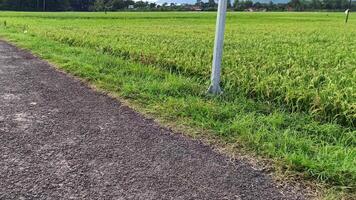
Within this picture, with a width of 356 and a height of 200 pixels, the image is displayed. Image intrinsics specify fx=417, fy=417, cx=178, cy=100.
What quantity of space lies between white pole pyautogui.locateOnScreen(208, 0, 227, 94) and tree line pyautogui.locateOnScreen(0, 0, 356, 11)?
296 ft

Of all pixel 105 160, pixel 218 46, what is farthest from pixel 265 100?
pixel 105 160

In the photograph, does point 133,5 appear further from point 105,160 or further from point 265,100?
point 105,160

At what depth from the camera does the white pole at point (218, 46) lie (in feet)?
19.7

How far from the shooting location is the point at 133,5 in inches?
4569

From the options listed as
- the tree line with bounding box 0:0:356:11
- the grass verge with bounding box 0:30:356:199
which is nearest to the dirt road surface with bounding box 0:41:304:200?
the grass verge with bounding box 0:30:356:199

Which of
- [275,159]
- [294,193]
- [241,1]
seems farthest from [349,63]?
[241,1]

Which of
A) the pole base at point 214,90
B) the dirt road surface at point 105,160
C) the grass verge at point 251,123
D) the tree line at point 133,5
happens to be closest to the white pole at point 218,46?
the pole base at point 214,90

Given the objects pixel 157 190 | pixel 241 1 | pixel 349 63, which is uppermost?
pixel 241 1

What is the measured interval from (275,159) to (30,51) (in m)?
10.5

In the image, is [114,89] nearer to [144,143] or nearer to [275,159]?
[144,143]

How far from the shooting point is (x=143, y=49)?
458 inches

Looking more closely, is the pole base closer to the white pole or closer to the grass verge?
the white pole

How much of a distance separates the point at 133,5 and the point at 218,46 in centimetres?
11358

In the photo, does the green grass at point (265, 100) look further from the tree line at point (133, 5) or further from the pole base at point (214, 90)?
the tree line at point (133, 5)
